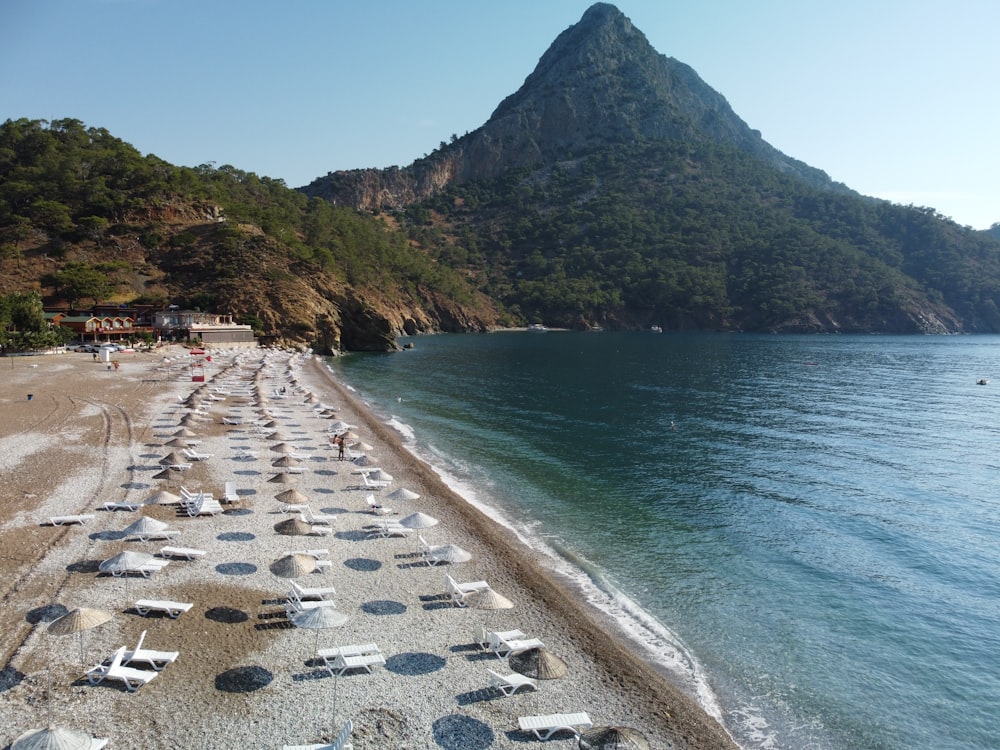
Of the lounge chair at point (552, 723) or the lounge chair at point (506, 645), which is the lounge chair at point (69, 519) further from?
the lounge chair at point (552, 723)

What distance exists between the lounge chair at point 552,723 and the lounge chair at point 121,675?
25.2 feet

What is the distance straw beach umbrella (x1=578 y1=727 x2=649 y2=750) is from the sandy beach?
1038 mm

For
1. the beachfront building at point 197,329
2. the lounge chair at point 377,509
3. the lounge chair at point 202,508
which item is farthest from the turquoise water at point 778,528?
the beachfront building at point 197,329

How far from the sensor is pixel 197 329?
9000 cm

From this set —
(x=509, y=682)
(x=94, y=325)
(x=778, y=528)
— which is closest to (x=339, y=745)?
(x=509, y=682)

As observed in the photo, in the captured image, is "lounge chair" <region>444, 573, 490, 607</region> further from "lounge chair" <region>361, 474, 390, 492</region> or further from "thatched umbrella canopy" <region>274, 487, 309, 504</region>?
"lounge chair" <region>361, 474, 390, 492</region>

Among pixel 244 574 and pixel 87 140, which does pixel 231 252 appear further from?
pixel 244 574

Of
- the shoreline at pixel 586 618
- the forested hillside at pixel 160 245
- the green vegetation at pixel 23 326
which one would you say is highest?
the forested hillside at pixel 160 245

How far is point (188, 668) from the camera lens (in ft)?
42.4

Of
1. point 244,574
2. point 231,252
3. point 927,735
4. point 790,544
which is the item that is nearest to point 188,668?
point 244,574

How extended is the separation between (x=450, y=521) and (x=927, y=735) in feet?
51.0

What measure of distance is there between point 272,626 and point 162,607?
2.78 meters

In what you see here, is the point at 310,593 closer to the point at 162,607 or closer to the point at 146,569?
the point at 162,607

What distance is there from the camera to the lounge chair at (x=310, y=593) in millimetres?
15694
